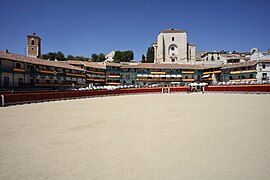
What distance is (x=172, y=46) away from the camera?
72.0 m

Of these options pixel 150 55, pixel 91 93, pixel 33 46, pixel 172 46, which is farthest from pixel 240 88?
pixel 33 46

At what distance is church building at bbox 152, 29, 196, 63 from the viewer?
7106cm

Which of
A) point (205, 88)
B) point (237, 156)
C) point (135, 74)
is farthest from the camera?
point (135, 74)

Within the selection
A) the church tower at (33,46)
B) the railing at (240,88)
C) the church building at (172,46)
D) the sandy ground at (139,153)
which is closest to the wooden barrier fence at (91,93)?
the railing at (240,88)

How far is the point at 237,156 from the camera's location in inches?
187

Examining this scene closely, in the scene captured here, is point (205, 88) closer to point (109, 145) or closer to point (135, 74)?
point (135, 74)

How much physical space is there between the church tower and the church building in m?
42.9

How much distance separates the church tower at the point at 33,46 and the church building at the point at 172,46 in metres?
42.9

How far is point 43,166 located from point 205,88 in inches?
1776

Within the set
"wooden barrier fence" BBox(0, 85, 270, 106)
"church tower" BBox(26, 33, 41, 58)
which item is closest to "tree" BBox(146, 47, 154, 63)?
"wooden barrier fence" BBox(0, 85, 270, 106)

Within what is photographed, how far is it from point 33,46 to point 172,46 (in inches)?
1945

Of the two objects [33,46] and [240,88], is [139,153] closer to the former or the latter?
[240,88]

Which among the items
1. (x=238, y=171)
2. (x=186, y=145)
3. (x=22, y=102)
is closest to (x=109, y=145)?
(x=186, y=145)

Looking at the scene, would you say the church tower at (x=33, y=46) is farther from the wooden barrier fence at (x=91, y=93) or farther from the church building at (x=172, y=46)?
the church building at (x=172, y=46)
